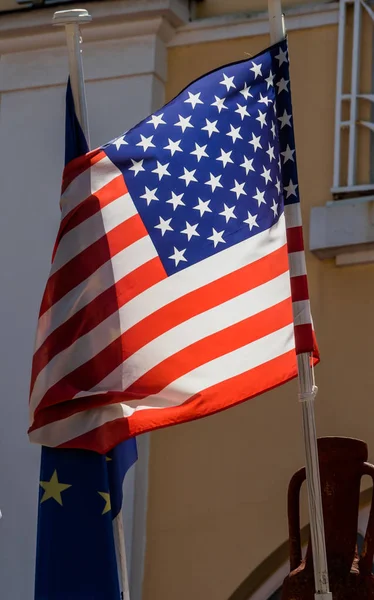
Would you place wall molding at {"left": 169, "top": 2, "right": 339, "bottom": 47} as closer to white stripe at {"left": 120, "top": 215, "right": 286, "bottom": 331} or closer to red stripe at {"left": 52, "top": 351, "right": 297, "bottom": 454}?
white stripe at {"left": 120, "top": 215, "right": 286, "bottom": 331}

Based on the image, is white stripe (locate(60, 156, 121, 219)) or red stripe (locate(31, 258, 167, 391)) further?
white stripe (locate(60, 156, 121, 219))

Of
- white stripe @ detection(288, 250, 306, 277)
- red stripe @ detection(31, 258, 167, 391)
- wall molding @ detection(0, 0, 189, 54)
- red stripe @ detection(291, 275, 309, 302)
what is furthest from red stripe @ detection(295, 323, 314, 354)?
wall molding @ detection(0, 0, 189, 54)

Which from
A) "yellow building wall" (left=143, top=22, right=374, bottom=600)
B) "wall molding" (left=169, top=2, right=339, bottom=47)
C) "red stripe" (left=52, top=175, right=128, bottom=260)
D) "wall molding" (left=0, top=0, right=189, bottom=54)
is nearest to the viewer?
"red stripe" (left=52, top=175, right=128, bottom=260)

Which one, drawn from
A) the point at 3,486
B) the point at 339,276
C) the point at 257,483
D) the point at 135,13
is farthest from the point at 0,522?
the point at 135,13

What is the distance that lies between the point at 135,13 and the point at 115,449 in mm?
2806

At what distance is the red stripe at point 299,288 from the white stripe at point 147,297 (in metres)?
0.20

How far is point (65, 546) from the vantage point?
6574 mm

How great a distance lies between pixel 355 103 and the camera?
8.25 meters

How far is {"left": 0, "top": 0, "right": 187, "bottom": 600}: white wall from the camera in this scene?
825 centimetres

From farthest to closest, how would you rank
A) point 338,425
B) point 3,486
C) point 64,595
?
point 3,486 < point 338,425 < point 64,595

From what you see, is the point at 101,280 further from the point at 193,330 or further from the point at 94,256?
the point at 193,330

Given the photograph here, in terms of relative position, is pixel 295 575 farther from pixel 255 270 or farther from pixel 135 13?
pixel 135 13

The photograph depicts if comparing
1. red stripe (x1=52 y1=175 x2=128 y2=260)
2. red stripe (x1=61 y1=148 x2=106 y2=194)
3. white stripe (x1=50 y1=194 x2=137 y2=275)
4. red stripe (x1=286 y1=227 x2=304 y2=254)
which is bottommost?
red stripe (x1=286 y1=227 x2=304 y2=254)

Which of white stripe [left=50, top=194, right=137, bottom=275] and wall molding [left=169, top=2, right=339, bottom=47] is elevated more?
wall molding [left=169, top=2, right=339, bottom=47]
